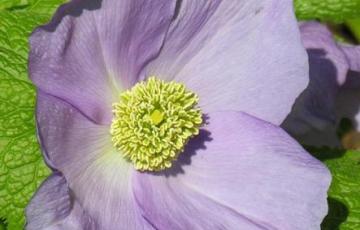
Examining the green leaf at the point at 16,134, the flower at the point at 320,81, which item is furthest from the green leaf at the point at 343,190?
the green leaf at the point at 16,134

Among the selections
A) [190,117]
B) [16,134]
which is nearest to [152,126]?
[190,117]

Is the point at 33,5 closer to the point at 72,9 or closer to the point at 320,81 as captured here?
the point at 72,9

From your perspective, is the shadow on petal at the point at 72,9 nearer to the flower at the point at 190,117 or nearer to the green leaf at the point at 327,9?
the flower at the point at 190,117

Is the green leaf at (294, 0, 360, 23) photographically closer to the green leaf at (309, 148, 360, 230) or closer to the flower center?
the green leaf at (309, 148, 360, 230)

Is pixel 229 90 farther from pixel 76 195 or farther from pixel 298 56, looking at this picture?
pixel 76 195

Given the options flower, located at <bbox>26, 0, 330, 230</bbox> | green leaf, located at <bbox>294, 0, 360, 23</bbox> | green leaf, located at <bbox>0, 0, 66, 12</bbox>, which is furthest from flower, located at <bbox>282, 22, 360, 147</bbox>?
green leaf, located at <bbox>0, 0, 66, 12</bbox>

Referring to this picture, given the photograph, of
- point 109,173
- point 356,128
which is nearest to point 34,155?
point 109,173
